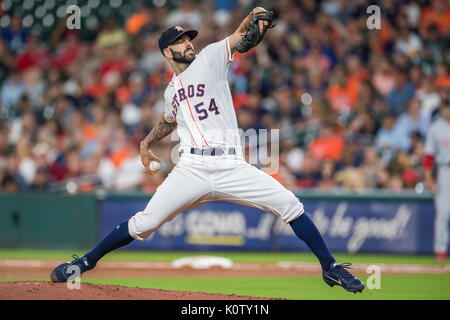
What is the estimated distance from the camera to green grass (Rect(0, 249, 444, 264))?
36.2ft

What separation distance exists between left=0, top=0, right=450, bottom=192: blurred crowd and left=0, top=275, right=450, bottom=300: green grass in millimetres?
4269

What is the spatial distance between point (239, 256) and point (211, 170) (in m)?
6.14

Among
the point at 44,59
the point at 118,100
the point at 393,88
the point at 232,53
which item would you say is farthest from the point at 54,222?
the point at 232,53

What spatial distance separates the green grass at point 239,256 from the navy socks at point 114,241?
4943 millimetres

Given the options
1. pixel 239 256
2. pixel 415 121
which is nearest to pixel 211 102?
pixel 239 256

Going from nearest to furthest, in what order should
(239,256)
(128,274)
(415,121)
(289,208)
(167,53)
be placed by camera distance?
(289,208) → (167,53) → (128,274) → (239,256) → (415,121)

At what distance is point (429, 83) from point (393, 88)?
0.73 m

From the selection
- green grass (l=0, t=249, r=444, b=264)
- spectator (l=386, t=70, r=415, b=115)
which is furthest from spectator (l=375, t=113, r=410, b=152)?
green grass (l=0, t=249, r=444, b=264)

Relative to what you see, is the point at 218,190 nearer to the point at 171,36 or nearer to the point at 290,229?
the point at 171,36

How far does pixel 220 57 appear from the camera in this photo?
5863 millimetres

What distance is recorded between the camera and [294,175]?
13016 millimetres

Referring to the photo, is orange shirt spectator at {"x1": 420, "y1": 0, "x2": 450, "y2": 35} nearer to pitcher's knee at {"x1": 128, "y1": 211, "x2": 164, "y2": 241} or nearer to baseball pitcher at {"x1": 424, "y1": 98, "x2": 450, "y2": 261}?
baseball pitcher at {"x1": 424, "y1": 98, "x2": 450, "y2": 261}

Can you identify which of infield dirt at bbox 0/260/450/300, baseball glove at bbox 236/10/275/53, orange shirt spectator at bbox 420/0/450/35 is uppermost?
orange shirt spectator at bbox 420/0/450/35

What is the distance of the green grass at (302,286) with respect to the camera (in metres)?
6.78
